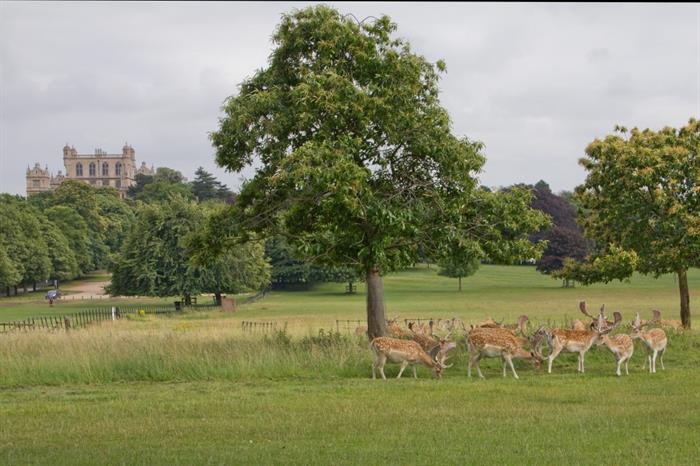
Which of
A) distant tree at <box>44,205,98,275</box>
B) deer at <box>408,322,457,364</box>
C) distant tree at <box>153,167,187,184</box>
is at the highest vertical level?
distant tree at <box>153,167,187,184</box>

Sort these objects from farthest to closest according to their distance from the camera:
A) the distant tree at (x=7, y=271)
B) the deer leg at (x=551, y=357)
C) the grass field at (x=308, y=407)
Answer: the distant tree at (x=7, y=271), the deer leg at (x=551, y=357), the grass field at (x=308, y=407)

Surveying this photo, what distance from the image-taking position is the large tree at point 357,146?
2053 cm

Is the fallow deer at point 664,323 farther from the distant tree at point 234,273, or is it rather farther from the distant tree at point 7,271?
the distant tree at point 7,271

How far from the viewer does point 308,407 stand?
550 inches

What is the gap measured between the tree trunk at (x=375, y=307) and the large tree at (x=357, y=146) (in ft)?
0.09

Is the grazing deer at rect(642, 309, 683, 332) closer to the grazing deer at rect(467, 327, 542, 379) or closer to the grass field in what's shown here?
the grass field

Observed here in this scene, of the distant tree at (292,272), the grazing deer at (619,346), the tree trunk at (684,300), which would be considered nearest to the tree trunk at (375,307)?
the grazing deer at (619,346)

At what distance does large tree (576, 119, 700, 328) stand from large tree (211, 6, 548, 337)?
6.49 metres

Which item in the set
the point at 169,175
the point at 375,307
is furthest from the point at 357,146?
the point at 169,175

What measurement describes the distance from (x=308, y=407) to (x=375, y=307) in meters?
8.68

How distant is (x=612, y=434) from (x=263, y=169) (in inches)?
517

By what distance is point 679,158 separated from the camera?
87.2ft

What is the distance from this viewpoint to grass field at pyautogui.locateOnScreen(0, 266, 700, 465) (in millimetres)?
10469

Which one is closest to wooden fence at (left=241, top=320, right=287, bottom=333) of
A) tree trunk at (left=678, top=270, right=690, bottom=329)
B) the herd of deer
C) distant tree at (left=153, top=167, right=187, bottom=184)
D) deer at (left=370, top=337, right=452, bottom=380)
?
deer at (left=370, top=337, right=452, bottom=380)
